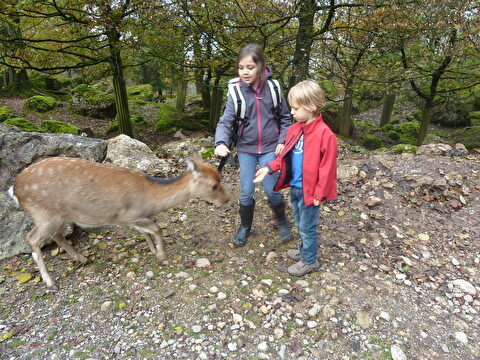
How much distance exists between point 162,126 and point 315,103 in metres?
10.1

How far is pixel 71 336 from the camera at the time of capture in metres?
2.94

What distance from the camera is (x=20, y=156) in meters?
4.62

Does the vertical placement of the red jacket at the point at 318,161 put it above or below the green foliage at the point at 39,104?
above

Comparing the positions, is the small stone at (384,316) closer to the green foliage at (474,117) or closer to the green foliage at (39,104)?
the green foliage at (39,104)

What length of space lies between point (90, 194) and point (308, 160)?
236 centimetres

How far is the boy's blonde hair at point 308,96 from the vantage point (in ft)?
9.95

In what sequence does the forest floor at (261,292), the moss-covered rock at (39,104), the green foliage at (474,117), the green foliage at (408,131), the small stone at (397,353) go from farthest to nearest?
1. the green foliage at (474,117)
2. the green foliage at (408,131)
3. the moss-covered rock at (39,104)
4. the forest floor at (261,292)
5. the small stone at (397,353)

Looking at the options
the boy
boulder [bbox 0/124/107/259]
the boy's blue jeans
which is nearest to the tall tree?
boulder [bbox 0/124/107/259]

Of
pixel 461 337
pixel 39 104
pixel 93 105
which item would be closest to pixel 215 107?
pixel 93 105

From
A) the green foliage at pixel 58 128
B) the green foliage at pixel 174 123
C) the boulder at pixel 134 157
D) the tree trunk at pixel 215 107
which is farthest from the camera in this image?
the tree trunk at pixel 215 107

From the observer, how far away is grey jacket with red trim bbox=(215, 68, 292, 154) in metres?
3.64

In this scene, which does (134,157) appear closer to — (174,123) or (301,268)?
(301,268)

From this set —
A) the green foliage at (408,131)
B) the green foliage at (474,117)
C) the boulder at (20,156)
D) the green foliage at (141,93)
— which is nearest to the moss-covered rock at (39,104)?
the green foliage at (141,93)

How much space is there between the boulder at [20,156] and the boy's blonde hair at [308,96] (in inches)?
136
